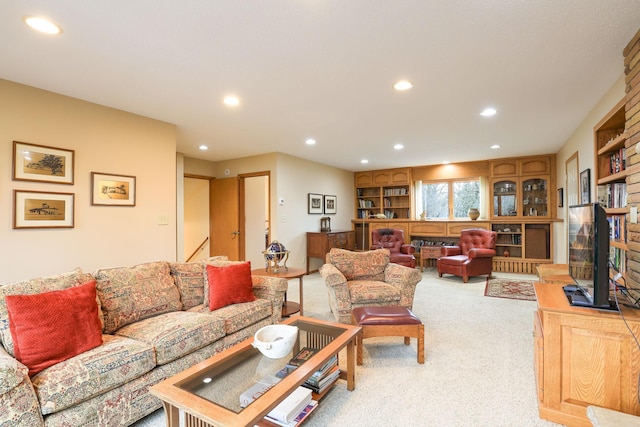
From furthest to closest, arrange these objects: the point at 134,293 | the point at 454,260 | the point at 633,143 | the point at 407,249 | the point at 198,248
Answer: the point at 198,248 → the point at 407,249 → the point at 454,260 → the point at 134,293 → the point at 633,143

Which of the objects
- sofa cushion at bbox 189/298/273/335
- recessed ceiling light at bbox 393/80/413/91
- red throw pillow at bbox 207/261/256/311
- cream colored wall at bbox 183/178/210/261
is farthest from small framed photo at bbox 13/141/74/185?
cream colored wall at bbox 183/178/210/261

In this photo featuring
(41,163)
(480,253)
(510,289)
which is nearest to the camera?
(41,163)

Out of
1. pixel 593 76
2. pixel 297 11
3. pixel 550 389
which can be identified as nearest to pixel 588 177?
pixel 593 76

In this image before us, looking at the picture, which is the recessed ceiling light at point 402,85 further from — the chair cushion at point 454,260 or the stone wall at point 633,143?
the chair cushion at point 454,260

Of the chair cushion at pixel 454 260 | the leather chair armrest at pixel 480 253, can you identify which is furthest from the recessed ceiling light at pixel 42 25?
the leather chair armrest at pixel 480 253

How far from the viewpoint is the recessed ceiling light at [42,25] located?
6.05ft

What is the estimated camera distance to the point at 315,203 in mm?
6578

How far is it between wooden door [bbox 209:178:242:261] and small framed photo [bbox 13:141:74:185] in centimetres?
333

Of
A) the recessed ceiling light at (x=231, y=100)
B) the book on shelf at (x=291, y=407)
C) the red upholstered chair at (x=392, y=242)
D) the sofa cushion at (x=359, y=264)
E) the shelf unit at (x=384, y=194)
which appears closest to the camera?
the book on shelf at (x=291, y=407)

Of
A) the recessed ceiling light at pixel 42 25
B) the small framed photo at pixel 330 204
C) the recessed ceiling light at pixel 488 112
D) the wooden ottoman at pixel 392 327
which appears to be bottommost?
the wooden ottoman at pixel 392 327

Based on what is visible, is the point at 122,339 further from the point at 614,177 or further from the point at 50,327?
the point at 614,177

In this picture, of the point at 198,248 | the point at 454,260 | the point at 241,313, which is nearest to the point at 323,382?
the point at 241,313

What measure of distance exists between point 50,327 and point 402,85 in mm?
3059

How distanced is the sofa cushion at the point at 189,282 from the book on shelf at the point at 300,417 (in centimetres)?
141
